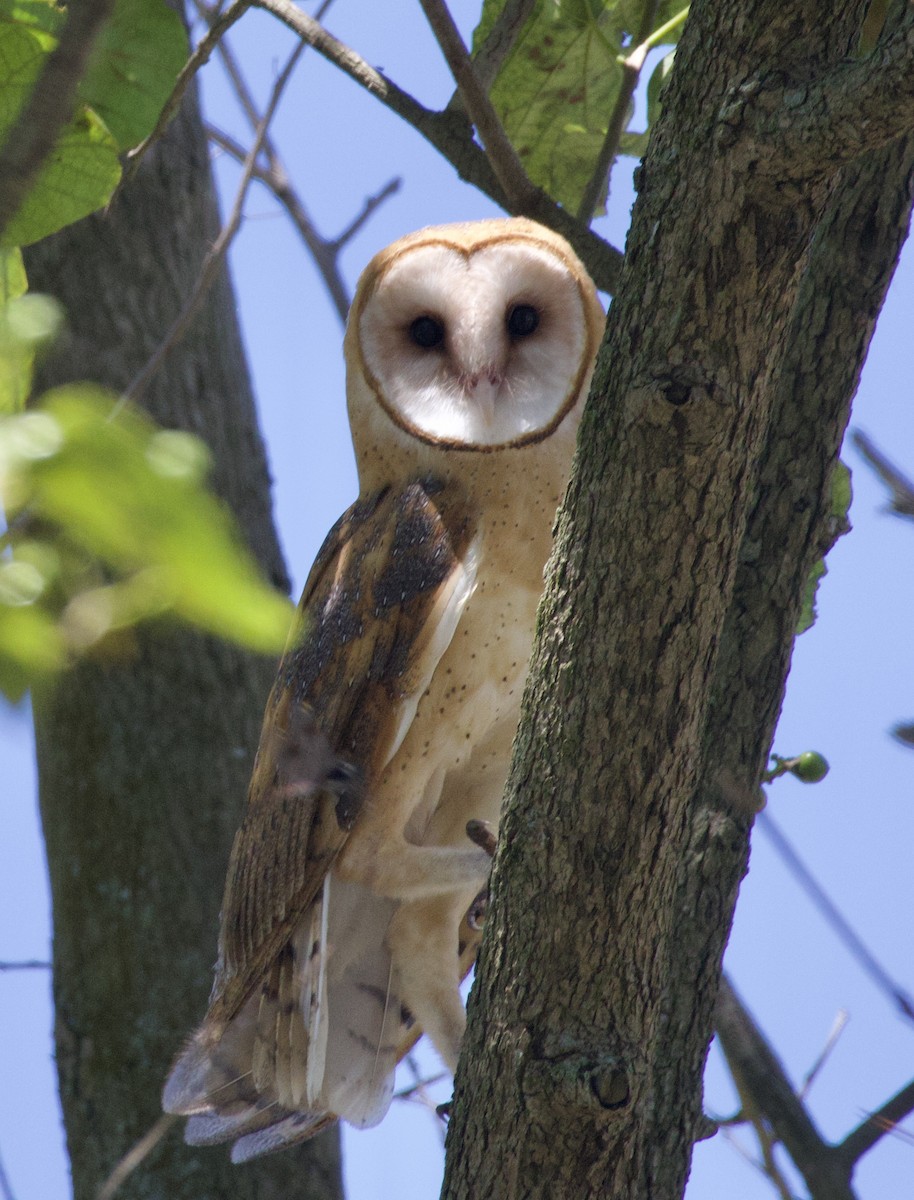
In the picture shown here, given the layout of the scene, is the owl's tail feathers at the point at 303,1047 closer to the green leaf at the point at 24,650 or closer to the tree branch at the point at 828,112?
the tree branch at the point at 828,112

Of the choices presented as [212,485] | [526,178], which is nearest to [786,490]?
[526,178]

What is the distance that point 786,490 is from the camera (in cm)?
200

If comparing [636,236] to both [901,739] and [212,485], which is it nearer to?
[901,739]

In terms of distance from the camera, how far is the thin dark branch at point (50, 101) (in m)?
0.52

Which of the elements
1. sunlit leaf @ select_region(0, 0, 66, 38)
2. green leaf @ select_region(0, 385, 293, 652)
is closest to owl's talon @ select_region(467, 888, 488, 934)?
sunlit leaf @ select_region(0, 0, 66, 38)

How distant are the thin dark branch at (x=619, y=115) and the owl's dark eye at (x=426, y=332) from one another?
1.24 ft

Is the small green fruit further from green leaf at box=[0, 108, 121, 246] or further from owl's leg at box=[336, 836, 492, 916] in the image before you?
green leaf at box=[0, 108, 121, 246]

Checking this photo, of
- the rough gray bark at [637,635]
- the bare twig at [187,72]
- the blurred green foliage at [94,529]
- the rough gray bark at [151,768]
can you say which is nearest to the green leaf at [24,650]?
the blurred green foliage at [94,529]

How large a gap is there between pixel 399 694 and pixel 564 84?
1165 millimetres

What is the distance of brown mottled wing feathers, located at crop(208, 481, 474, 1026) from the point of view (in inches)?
81.0

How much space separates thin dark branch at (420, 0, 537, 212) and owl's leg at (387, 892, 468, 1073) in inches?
45.4

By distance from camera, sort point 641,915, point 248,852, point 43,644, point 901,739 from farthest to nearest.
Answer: point 248,852, point 641,915, point 901,739, point 43,644

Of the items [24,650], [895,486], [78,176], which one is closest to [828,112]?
[895,486]

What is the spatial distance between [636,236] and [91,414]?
0.88 metres
